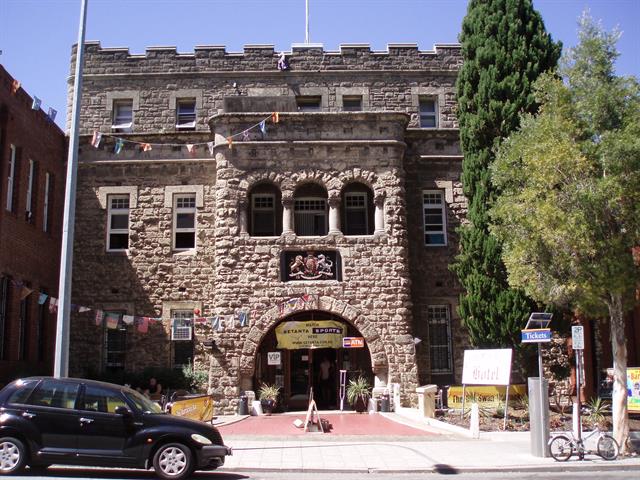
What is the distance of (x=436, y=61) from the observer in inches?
1035

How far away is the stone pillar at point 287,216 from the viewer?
22297 mm

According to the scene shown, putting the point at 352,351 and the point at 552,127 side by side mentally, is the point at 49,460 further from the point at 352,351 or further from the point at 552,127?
the point at 352,351

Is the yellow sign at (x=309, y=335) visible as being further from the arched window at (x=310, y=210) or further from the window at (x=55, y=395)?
the window at (x=55, y=395)

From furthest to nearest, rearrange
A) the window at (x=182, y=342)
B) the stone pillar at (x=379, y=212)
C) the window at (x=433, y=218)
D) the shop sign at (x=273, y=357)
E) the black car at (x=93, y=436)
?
the window at (x=433, y=218)
the window at (x=182, y=342)
the stone pillar at (x=379, y=212)
the shop sign at (x=273, y=357)
the black car at (x=93, y=436)

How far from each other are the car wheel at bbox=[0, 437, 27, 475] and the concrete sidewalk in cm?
338

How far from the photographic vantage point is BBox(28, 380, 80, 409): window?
37.2ft

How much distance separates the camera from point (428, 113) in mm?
26109

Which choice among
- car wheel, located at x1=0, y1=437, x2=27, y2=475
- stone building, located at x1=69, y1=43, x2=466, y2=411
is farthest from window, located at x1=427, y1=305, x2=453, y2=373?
car wheel, located at x1=0, y1=437, x2=27, y2=475

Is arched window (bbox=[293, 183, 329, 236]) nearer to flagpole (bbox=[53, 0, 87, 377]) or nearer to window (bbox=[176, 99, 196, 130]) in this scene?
window (bbox=[176, 99, 196, 130])

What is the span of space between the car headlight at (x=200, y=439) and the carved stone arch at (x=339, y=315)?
999cm

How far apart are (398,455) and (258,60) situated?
55.6 feet

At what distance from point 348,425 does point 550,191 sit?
8.06 m

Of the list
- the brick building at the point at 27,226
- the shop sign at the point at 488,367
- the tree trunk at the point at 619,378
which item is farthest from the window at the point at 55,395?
the tree trunk at the point at 619,378

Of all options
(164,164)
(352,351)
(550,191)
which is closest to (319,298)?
(352,351)
